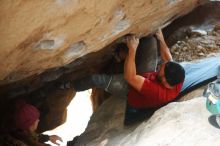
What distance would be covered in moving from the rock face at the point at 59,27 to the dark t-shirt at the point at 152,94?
1.47 ft

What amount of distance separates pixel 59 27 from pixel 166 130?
3.11ft

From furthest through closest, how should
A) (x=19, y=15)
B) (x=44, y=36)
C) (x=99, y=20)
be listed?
(x=99, y=20), (x=44, y=36), (x=19, y=15)

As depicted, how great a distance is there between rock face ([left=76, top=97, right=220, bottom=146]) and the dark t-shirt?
113mm

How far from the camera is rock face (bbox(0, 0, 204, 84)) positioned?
190 cm

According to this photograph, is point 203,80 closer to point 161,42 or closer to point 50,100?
point 161,42

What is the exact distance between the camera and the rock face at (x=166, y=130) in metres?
2.17

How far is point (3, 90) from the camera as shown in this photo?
327 centimetres

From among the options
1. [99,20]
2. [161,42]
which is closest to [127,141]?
[99,20]

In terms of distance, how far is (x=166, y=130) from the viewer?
2.36 meters

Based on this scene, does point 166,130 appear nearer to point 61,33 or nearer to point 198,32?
point 61,33

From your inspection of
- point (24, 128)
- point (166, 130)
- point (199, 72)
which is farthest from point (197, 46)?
point (24, 128)

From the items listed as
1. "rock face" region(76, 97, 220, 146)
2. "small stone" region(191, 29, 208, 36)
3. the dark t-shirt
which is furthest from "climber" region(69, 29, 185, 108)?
"small stone" region(191, 29, 208, 36)

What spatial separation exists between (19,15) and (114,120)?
67.0 inches

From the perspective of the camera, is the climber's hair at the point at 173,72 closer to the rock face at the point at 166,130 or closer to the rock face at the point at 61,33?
the rock face at the point at 166,130
